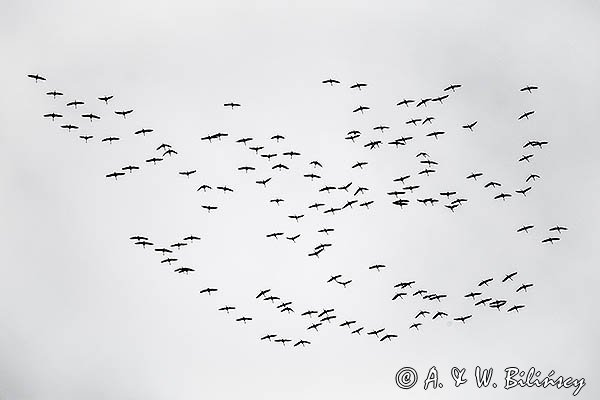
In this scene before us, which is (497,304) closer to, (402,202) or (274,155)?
(402,202)

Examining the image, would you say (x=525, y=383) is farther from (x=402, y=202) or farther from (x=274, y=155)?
(x=274, y=155)

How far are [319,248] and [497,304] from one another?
29707 mm

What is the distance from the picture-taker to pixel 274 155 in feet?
548

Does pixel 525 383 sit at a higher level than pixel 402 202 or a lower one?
lower

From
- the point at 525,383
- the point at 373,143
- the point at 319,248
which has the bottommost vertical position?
the point at 525,383

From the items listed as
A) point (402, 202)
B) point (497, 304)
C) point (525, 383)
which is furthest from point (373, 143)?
point (525, 383)

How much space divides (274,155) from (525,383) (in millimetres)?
67814

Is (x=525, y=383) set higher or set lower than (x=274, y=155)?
lower

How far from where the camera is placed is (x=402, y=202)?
17400 cm

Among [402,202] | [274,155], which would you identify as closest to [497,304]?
[402,202]

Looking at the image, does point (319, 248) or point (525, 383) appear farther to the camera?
point (525, 383)

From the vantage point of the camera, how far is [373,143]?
563 ft

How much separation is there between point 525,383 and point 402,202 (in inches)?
1878

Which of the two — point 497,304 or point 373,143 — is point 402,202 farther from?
point 497,304
